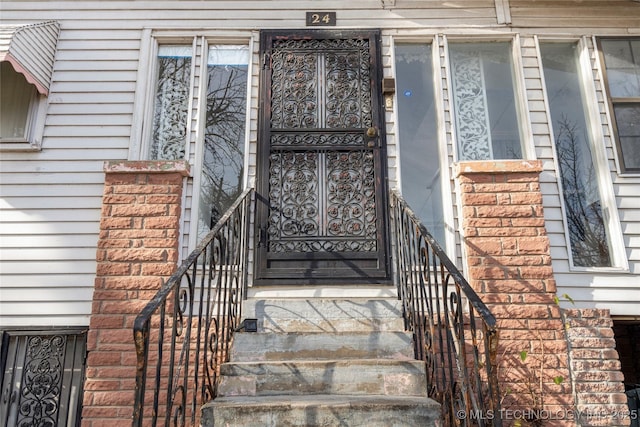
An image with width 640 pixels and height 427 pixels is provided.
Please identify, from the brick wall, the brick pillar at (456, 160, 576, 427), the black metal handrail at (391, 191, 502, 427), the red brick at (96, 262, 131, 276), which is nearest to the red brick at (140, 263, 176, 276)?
the red brick at (96, 262, 131, 276)

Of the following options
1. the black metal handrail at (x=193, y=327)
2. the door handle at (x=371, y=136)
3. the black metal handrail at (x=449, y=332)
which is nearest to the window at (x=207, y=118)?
the black metal handrail at (x=193, y=327)

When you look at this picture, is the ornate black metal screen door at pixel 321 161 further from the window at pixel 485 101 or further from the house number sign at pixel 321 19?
the window at pixel 485 101

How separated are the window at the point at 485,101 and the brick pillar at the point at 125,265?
2.33 meters

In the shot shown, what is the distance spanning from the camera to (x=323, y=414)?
239cm

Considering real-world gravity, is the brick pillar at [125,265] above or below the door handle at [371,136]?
below

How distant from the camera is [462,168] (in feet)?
12.4

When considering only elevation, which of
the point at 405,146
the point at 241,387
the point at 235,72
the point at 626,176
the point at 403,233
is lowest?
the point at 241,387

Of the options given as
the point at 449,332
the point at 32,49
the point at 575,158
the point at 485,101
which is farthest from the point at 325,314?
the point at 32,49

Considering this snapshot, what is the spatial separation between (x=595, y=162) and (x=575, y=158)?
15 centimetres

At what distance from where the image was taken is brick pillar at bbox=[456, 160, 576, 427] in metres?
3.38

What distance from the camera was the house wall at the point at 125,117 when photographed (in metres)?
3.75

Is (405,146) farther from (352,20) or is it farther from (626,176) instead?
(626,176)

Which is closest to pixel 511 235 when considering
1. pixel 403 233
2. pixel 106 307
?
pixel 403 233

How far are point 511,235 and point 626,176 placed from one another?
1.18m
